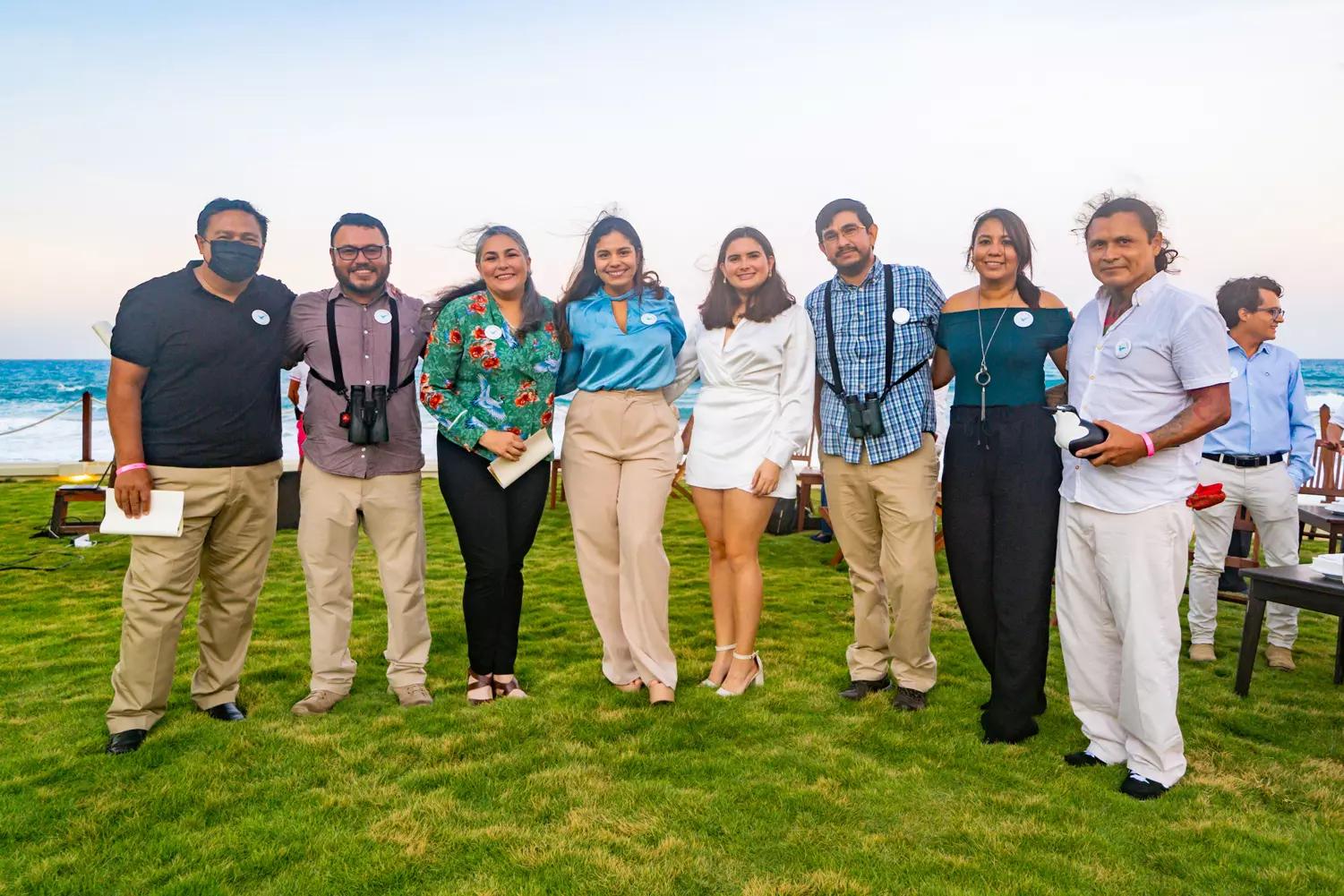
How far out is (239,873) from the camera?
2111 millimetres

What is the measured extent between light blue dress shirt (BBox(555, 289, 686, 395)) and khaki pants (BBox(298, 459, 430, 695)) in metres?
0.78

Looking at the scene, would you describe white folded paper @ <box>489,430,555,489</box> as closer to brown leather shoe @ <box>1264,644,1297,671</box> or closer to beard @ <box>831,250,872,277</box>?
beard @ <box>831,250,872,277</box>

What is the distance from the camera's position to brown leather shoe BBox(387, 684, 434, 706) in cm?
331

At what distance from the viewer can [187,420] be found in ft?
9.50

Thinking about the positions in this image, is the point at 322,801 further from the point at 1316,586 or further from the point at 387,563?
the point at 1316,586

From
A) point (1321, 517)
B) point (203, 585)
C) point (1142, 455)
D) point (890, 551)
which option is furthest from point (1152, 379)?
Result: point (203, 585)

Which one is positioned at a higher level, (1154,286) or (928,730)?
(1154,286)

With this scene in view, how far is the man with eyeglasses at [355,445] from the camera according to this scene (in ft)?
10.1

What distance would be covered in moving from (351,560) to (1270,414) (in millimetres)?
4127

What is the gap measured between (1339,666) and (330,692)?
4288 millimetres

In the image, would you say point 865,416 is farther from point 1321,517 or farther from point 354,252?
point 1321,517

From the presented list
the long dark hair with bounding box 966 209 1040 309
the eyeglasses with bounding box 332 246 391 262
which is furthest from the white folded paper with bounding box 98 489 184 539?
the long dark hair with bounding box 966 209 1040 309

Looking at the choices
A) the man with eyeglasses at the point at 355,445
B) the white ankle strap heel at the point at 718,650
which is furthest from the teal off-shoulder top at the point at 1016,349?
the man with eyeglasses at the point at 355,445

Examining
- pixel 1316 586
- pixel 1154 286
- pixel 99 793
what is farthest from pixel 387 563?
pixel 1316 586
